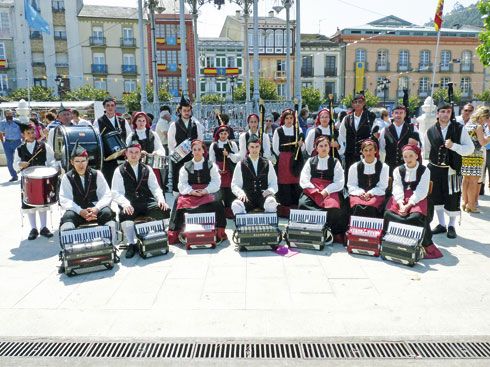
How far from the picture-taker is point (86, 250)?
5047 millimetres

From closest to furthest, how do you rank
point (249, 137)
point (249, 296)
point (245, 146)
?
point (249, 296), point (249, 137), point (245, 146)

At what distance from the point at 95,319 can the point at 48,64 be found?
143ft

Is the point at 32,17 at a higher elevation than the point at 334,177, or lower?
higher

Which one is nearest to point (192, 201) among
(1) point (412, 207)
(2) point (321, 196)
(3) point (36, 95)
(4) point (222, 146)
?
(4) point (222, 146)

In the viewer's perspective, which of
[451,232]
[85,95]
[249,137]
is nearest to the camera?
[451,232]

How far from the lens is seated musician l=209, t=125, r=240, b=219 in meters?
7.42

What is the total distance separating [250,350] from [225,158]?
171 inches

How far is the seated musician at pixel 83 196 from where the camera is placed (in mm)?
5523

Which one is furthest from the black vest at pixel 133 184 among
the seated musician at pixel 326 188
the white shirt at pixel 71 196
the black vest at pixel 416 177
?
the black vest at pixel 416 177

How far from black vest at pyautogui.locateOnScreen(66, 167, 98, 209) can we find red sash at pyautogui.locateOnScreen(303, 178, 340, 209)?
9.79 feet

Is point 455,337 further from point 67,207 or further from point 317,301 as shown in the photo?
point 67,207

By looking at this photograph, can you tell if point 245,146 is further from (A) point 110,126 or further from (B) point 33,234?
(B) point 33,234

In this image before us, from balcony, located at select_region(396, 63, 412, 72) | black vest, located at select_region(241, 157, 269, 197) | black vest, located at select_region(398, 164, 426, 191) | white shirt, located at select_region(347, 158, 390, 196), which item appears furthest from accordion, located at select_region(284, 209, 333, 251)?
balcony, located at select_region(396, 63, 412, 72)

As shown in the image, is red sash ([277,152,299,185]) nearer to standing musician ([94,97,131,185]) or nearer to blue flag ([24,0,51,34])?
standing musician ([94,97,131,185])
